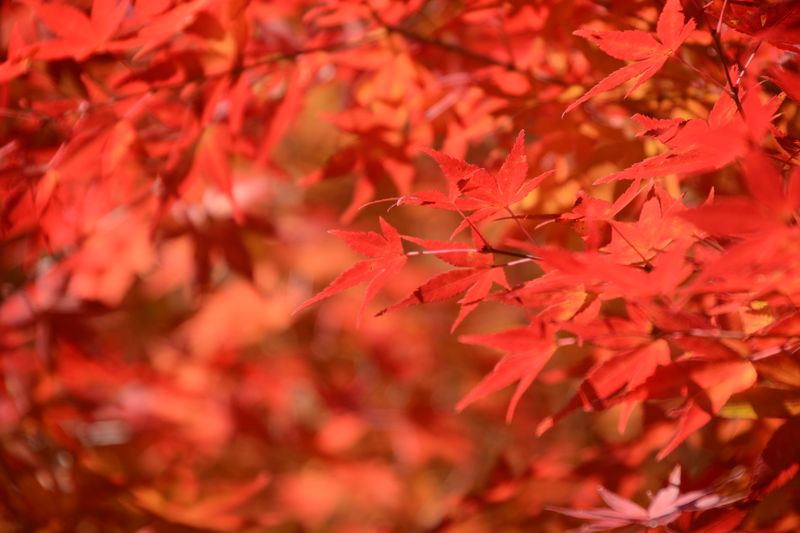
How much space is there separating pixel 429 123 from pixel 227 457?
48.7 inches

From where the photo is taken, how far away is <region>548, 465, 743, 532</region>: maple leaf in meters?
0.57

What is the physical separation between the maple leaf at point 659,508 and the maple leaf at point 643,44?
0.32 m

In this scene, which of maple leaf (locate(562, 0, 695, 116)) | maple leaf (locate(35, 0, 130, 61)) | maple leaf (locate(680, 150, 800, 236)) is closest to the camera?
maple leaf (locate(680, 150, 800, 236))

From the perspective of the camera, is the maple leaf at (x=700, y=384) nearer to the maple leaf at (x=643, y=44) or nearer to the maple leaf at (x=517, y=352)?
the maple leaf at (x=517, y=352)

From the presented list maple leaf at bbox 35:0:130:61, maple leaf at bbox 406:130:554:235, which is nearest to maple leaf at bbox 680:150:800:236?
maple leaf at bbox 406:130:554:235

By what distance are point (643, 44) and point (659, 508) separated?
366 mm

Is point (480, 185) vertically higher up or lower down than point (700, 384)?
higher up

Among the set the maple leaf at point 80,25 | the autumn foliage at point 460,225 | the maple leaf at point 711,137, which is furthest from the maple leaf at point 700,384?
the maple leaf at point 80,25

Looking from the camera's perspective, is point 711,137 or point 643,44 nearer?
point 711,137

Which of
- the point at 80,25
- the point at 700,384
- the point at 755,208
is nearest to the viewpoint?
the point at 755,208

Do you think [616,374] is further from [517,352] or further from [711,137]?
[711,137]

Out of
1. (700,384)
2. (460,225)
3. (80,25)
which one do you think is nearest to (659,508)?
(700,384)

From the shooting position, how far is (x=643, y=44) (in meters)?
Answer: 0.52

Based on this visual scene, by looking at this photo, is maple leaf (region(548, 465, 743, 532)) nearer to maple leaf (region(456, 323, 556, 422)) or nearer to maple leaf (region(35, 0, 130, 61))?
maple leaf (region(456, 323, 556, 422))
